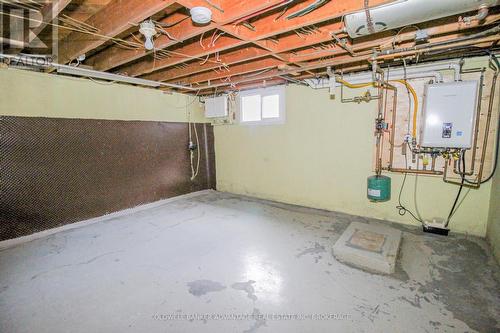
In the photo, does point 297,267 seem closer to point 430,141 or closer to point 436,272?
point 436,272

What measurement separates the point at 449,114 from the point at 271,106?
109 inches

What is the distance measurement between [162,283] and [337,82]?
3.68 metres

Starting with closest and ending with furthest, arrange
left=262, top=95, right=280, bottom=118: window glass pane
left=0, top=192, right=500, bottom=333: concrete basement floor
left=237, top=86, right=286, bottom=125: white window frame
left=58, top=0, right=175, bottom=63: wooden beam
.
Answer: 1. left=0, top=192, right=500, bottom=333: concrete basement floor
2. left=58, top=0, right=175, bottom=63: wooden beam
3. left=237, top=86, right=286, bottom=125: white window frame
4. left=262, top=95, right=280, bottom=118: window glass pane

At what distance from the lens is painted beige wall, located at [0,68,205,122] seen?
9.70 feet

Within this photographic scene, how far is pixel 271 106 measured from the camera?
4.58 m

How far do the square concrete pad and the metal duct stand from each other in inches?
82.0

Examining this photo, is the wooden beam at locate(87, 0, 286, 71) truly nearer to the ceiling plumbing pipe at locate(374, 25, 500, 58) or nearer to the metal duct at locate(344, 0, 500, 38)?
the metal duct at locate(344, 0, 500, 38)

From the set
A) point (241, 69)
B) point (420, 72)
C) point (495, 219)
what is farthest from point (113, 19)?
point (495, 219)

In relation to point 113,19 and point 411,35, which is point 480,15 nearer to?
point 411,35

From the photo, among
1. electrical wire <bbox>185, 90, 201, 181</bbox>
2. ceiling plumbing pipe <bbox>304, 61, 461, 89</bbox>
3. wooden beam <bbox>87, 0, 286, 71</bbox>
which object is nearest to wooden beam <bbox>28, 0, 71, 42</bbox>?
wooden beam <bbox>87, 0, 286, 71</bbox>

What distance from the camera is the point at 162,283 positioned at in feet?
7.01

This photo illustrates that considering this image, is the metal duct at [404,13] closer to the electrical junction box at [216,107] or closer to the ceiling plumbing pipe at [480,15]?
the ceiling plumbing pipe at [480,15]

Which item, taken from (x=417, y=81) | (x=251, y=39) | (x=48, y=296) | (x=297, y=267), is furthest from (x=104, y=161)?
(x=417, y=81)

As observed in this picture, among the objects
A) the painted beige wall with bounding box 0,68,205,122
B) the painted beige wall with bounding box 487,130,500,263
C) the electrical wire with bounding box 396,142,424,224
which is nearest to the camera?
the painted beige wall with bounding box 487,130,500,263
